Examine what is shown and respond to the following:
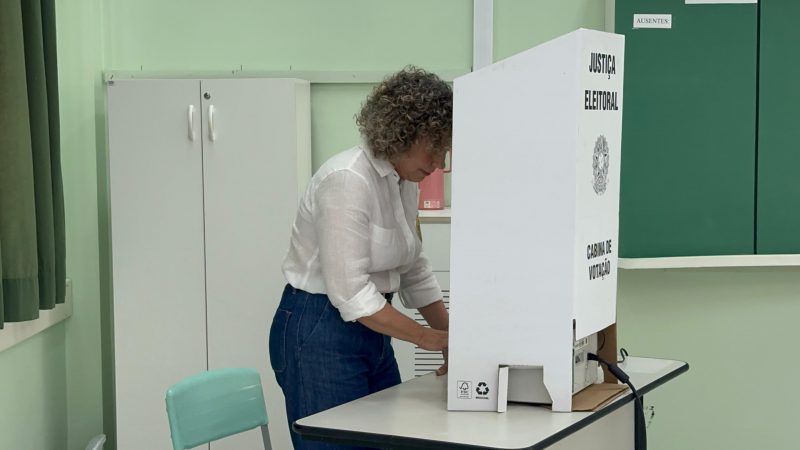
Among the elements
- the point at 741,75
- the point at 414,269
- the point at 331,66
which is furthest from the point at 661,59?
the point at 414,269

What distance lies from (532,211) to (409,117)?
451 millimetres

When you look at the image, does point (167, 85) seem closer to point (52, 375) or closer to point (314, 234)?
point (52, 375)

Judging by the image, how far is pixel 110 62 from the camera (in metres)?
4.05

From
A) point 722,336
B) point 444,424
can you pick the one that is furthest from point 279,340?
point 722,336

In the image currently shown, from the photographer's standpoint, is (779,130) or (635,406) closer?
(635,406)

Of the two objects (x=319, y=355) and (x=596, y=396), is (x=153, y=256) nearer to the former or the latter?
(x=319, y=355)

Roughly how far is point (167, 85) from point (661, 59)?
181 cm

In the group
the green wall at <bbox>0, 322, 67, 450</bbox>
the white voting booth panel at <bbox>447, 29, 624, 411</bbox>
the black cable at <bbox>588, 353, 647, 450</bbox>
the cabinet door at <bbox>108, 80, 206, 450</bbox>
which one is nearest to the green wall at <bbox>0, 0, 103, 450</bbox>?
the green wall at <bbox>0, 322, 67, 450</bbox>

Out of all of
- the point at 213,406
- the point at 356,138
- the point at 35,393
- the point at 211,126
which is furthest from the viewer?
the point at 356,138

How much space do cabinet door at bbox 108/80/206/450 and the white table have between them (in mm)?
1543

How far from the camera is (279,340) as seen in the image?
2.51 metres

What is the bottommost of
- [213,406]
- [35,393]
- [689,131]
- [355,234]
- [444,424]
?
[35,393]

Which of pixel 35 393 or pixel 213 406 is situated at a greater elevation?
pixel 213 406

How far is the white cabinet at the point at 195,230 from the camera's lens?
3.68 meters
